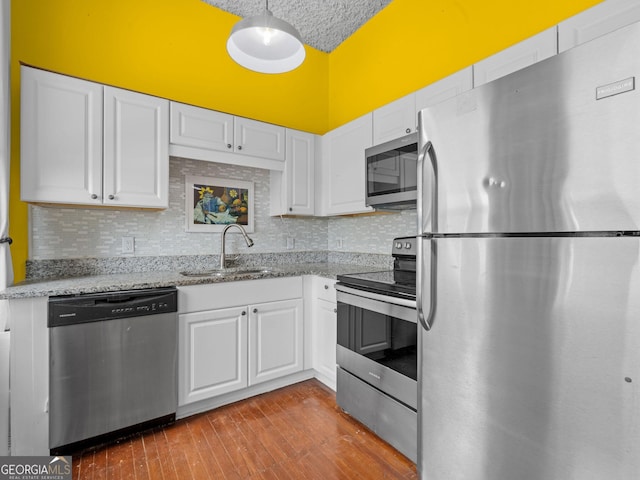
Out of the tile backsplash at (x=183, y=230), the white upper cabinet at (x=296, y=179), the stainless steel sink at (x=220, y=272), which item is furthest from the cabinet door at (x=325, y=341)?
the white upper cabinet at (x=296, y=179)

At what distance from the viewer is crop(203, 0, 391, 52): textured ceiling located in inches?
100

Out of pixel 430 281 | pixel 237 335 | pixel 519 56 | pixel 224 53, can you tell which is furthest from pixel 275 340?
pixel 224 53

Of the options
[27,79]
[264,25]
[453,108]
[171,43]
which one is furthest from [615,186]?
[171,43]

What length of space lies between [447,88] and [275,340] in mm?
2011

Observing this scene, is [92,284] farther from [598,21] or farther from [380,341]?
[598,21]

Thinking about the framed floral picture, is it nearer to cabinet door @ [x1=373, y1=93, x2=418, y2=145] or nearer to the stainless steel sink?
the stainless steel sink

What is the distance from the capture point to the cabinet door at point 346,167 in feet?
7.93

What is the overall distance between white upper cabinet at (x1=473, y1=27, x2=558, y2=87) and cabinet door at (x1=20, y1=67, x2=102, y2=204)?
7.36 feet

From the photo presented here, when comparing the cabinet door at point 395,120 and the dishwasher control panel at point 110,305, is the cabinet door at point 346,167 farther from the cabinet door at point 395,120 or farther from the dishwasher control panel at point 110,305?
the dishwasher control panel at point 110,305

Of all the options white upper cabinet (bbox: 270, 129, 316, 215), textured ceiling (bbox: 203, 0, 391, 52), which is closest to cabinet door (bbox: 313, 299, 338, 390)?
white upper cabinet (bbox: 270, 129, 316, 215)

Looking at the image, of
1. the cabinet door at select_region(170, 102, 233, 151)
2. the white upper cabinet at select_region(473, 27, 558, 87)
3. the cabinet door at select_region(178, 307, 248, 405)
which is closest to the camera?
the white upper cabinet at select_region(473, 27, 558, 87)

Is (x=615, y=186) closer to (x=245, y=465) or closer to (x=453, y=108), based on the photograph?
(x=453, y=108)

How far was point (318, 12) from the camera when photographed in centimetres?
266

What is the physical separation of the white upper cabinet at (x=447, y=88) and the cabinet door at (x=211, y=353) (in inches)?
72.0
